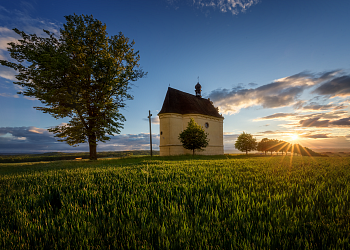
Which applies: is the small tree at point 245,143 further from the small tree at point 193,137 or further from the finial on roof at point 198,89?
the small tree at point 193,137

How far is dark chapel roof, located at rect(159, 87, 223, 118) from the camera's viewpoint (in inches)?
1394

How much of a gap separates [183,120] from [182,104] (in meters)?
4.12

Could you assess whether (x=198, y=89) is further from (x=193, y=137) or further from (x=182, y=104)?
(x=193, y=137)

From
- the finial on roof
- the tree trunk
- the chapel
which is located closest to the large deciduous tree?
the tree trunk

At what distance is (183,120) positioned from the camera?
35.8m

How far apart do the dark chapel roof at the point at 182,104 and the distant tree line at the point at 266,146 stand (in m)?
18.5

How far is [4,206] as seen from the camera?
335cm

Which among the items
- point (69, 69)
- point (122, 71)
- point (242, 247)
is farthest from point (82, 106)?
point (242, 247)

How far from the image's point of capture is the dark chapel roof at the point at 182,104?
1394 inches

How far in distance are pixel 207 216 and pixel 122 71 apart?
81.2 feet

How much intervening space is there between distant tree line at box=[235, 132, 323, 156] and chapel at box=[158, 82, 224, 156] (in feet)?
57.5

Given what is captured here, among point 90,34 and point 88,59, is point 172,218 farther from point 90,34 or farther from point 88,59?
point 90,34

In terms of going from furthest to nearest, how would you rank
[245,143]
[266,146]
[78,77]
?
[266,146], [245,143], [78,77]

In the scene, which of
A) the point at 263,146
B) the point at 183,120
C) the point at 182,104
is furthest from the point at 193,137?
the point at 263,146
